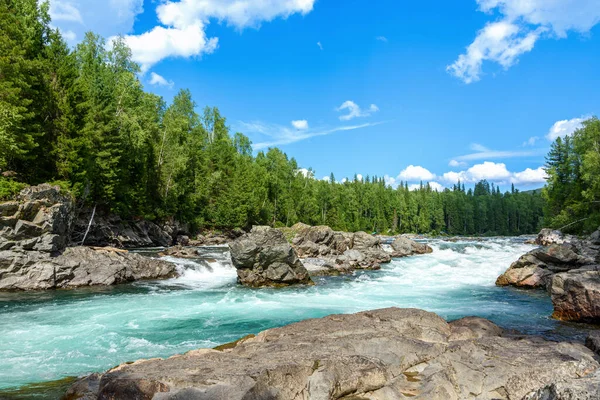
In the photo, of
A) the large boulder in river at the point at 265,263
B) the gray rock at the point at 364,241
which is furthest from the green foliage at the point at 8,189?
the gray rock at the point at 364,241

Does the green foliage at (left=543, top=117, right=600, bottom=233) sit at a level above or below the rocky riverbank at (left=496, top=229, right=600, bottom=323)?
above

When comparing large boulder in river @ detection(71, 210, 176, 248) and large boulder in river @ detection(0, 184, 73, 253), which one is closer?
large boulder in river @ detection(0, 184, 73, 253)

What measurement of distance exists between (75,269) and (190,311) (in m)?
10.3

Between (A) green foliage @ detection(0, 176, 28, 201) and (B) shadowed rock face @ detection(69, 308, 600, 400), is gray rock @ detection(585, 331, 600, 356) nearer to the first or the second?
(B) shadowed rock face @ detection(69, 308, 600, 400)

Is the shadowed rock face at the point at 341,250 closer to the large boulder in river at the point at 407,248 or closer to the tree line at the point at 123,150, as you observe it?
the large boulder in river at the point at 407,248

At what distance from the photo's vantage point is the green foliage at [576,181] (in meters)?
46.8

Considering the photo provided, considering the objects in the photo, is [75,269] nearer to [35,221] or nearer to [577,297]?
[35,221]

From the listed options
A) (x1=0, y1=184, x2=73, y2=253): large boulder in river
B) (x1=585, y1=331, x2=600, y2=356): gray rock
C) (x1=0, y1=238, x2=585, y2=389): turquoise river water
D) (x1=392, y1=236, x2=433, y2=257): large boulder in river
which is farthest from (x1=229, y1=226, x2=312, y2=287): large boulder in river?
(x1=392, y1=236, x2=433, y2=257): large boulder in river

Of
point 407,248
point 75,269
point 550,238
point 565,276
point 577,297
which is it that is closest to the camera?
point 577,297

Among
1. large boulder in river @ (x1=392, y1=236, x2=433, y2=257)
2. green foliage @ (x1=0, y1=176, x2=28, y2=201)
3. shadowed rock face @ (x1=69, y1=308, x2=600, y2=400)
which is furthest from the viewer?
large boulder in river @ (x1=392, y1=236, x2=433, y2=257)

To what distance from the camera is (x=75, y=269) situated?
22.2m

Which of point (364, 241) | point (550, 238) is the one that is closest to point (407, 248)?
point (364, 241)

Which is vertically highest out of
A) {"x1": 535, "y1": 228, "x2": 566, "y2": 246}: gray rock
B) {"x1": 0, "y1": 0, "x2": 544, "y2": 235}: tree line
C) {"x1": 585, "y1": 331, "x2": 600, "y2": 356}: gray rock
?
{"x1": 0, "y1": 0, "x2": 544, "y2": 235}: tree line

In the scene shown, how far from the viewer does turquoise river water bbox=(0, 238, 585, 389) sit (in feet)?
36.4
